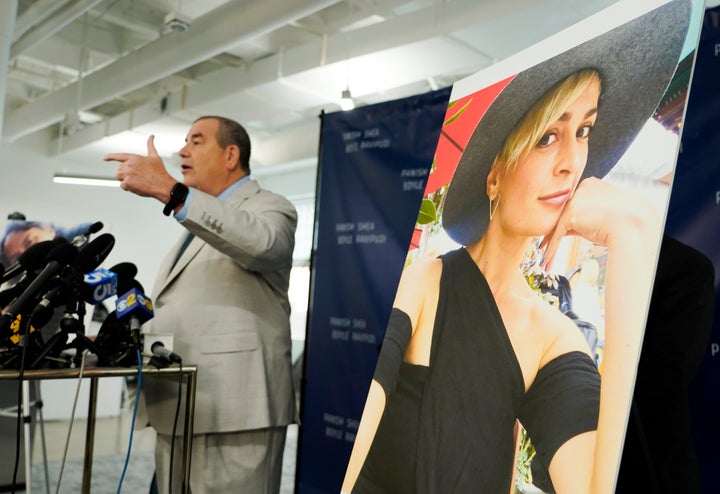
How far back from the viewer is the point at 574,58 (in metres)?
1.15

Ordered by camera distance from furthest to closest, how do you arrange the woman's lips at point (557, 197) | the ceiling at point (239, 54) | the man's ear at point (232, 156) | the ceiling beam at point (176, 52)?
the ceiling at point (239, 54)
the ceiling beam at point (176, 52)
the man's ear at point (232, 156)
the woman's lips at point (557, 197)

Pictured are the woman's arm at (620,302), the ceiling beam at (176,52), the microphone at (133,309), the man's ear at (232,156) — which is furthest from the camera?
the ceiling beam at (176,52)

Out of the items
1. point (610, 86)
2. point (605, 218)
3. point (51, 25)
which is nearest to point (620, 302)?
point (605, 218)

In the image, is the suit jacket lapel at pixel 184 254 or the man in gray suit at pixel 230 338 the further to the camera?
the suit jacket lapel at pixel 184 254

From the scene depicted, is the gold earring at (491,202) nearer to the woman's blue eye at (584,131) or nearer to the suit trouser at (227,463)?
the woman's blue eye at (584,131)

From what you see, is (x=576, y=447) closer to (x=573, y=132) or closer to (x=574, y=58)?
(x=573, y=132)

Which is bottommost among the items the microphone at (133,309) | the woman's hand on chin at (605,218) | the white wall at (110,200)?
the microphone at (133,309)

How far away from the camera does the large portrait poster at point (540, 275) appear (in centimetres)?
88

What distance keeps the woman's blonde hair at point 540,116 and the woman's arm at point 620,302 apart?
0.24 m

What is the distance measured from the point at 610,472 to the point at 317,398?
2.10 m

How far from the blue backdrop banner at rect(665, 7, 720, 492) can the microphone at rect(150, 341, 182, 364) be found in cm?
132

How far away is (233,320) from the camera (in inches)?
75.9

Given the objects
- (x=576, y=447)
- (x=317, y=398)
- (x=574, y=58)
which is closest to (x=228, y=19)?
(x=317, y=398)

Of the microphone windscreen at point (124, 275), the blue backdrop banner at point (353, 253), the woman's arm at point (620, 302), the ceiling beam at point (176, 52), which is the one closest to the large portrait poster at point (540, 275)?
the woman's arm at point (620, 302)
